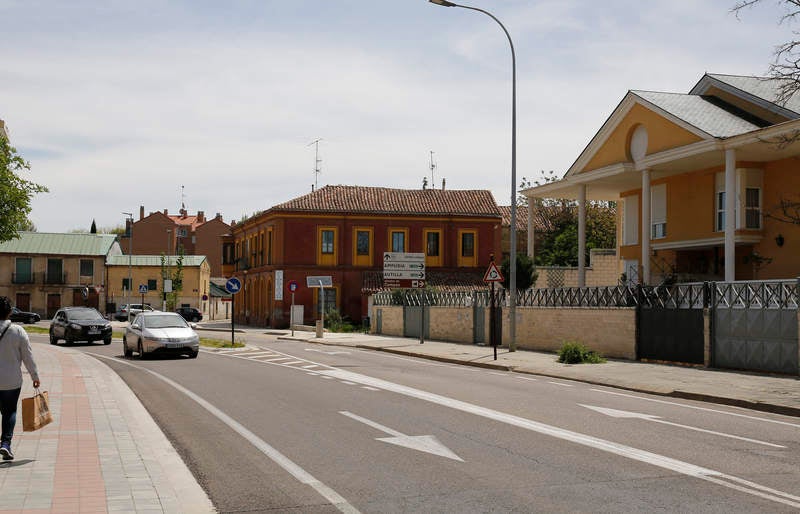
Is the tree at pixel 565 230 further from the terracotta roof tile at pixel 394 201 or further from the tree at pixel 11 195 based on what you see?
the tree at pixel 11 195

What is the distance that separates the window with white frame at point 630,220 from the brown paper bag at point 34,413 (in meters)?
30.0

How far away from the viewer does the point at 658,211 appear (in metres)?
33.4

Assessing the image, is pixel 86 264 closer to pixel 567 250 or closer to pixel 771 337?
pixel 567 250

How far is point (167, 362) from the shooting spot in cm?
2458

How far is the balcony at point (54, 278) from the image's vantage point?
272ft

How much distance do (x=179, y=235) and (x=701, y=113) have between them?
3726 inches

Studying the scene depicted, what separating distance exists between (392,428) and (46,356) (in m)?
17.9

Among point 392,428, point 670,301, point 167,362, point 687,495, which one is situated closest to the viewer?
point 687,495

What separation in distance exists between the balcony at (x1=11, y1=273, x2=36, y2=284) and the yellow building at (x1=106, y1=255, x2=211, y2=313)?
746 centimetres

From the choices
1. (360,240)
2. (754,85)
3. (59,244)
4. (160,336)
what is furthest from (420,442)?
(59,244)

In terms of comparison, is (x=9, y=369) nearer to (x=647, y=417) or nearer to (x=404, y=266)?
(x=647, y=417)

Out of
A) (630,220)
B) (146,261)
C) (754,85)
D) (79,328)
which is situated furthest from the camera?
(146,261)

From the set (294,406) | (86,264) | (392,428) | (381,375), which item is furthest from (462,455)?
(86,264)

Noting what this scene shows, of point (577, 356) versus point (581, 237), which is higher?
point (581, 237)
